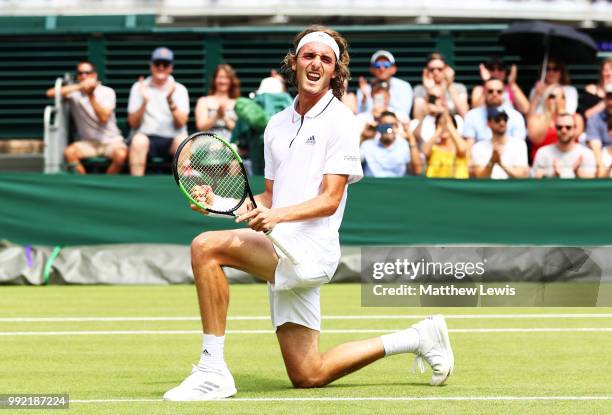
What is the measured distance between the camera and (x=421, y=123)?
50.7 ft

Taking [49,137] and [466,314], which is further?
[49,137]

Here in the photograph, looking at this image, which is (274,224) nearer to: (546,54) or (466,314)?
(466,314)

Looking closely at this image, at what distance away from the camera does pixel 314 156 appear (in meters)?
7.02

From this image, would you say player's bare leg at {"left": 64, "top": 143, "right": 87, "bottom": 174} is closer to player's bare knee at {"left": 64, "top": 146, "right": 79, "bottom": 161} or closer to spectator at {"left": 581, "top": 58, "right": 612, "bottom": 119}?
player's bare knee at {"left": 64, "top": 146, "right": 79, "bottom": 161}

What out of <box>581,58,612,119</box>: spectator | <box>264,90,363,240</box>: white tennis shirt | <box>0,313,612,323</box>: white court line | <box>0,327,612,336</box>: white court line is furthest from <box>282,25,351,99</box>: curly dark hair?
<box>581,58,612,119</box>: spectator

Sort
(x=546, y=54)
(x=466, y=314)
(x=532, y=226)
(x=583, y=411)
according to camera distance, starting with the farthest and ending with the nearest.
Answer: (x=546, y=54)
(x=532, y=226)
(x=466, y=314)
(x=583, y=411)

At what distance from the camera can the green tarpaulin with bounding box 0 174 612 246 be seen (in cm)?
1465

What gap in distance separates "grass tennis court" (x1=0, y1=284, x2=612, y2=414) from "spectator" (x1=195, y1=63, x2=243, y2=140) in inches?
115

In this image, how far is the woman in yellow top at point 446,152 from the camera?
15.0m

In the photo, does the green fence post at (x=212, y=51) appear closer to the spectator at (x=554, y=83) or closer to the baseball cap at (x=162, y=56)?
the baseball cap at (x=162, y=56)

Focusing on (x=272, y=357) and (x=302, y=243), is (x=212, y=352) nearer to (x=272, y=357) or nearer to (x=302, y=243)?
(x=302, y=243)

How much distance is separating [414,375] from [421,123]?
26.1ft

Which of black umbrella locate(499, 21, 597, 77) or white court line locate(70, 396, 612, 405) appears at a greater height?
black umbrella locate(499, 21, 597, 77)

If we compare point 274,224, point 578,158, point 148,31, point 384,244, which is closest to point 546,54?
point 578,158
